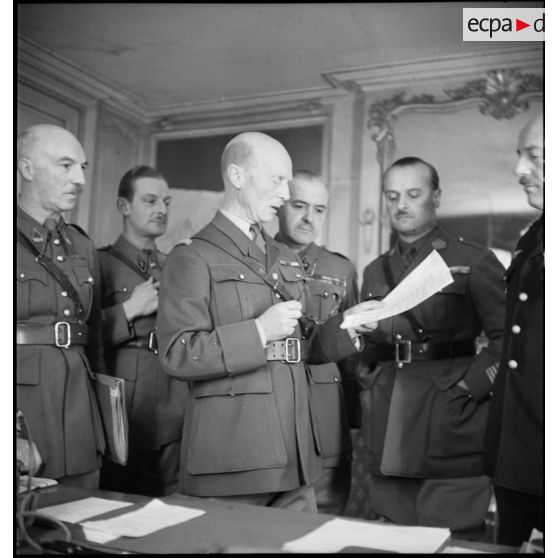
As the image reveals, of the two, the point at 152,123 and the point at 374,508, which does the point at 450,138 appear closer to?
the point at 152,123

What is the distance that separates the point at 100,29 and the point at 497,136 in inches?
46.1

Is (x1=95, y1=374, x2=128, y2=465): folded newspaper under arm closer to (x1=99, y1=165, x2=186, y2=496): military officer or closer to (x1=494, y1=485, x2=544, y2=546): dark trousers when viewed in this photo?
(x1=99, y1=165, x2=186, y2=496): military officer

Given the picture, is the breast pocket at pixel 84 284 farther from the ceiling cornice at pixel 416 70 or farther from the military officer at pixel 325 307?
the ceiling cornice at pixel 416 70

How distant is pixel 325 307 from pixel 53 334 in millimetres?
Result: 766

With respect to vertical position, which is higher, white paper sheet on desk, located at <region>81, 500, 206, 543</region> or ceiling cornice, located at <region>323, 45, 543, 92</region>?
ceiling cornice, located at <region>323, 45, 543, 92</region>

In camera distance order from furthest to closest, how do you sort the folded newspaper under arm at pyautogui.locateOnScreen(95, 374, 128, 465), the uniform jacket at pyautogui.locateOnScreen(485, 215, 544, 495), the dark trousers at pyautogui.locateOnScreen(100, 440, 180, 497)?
the dark trousers at pyautogui.locateOnScreen(100, 440, 180, 497)
the folded newspaper under arm at pyautogui.locateOnScreen(95, 374, 128, 465)
the uniform jacket at pyautogui.locateOnScreen(485, 215, 544, 495)

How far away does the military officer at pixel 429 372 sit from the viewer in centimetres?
189

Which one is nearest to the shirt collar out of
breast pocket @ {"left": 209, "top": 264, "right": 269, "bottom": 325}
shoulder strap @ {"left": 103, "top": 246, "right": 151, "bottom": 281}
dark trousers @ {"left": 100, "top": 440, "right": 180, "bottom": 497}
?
breast pocket @ {"left": 209, "top": 264, "right": 269, "bottom": 325}

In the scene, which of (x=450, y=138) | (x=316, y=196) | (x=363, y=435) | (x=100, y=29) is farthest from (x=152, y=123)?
(x=363, y=435)

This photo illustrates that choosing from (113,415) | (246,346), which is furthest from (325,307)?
(113,415)

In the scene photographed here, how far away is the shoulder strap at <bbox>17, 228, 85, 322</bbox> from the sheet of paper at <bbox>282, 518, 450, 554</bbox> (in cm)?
95

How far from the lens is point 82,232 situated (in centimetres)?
200

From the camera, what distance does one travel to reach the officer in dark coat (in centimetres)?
165
